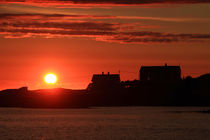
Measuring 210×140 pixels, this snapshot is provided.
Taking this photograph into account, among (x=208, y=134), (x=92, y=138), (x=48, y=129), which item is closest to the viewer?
(x=92, y=138)

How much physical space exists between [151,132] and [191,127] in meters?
17.2

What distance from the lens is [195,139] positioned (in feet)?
347

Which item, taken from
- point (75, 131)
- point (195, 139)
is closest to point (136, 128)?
point (75, 131)

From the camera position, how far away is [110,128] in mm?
128375

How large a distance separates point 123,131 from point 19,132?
20.8 m

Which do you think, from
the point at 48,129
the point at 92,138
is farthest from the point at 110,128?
the point at 92,138

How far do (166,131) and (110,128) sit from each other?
13.8 metres

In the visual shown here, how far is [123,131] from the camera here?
4732 inches

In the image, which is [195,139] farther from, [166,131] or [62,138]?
[62,138]

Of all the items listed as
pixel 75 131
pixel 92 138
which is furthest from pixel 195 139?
pixel 75 131

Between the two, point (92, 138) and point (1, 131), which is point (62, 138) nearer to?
point (92, 138)

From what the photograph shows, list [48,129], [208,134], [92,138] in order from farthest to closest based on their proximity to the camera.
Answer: [48,129], [208,134], [92,138]

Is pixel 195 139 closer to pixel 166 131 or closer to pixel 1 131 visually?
pixel 166 131

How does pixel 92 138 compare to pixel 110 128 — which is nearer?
pixel 92 138
